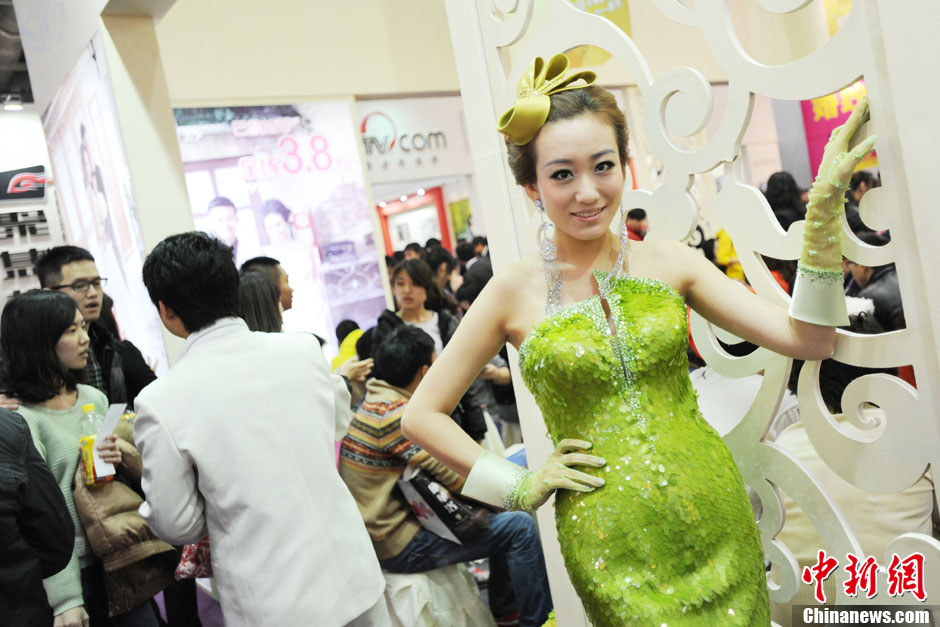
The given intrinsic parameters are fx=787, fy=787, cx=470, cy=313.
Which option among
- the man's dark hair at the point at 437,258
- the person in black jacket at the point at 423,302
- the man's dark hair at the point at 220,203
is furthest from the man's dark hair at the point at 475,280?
the man's dark hair at the point at 220,203

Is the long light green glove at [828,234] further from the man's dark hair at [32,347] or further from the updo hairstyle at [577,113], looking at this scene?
the man's dark hair at [32,347]

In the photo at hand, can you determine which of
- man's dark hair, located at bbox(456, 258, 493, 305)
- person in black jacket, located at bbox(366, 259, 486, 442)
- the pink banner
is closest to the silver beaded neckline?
person in black jacket, located at bbox(366, 259, 486, 442)

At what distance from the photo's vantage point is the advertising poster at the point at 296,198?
6375 mm

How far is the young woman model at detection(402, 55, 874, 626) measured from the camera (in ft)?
4.57

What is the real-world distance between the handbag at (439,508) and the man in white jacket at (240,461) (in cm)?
77

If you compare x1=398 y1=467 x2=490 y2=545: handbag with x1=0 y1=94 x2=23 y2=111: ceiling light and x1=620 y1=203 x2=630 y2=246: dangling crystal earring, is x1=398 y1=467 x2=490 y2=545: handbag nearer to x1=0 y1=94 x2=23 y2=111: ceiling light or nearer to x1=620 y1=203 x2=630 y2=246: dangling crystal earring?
x1=620 y1=203 x2=630 y2=246: dangling crystal earring

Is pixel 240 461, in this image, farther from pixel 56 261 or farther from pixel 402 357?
pixel 56 261

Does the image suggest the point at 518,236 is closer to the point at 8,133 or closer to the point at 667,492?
the point at 667,492

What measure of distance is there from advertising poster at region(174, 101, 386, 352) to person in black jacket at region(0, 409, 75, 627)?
443 centimetres

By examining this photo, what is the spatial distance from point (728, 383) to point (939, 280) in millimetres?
786

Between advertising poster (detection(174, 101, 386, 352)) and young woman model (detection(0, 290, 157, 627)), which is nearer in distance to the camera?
young woman model (detection(0, 290, 157, 627))

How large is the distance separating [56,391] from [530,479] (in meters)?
1.80

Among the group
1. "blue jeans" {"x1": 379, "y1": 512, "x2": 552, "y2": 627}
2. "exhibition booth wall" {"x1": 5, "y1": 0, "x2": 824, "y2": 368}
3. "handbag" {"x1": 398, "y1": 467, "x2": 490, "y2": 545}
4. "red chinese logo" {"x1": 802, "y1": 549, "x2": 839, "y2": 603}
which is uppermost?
"exhibition booth wall" {"x1": 5, "y1": 0, "x2": 824, "y2": 368}

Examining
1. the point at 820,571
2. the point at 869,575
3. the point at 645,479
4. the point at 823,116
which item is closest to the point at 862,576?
the point at 869,575
